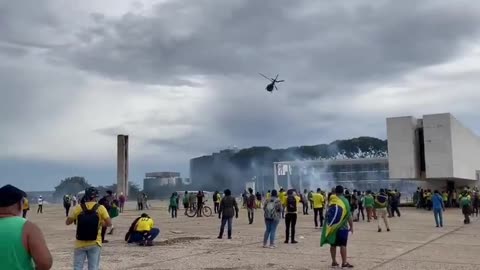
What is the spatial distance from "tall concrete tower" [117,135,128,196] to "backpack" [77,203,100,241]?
46.8 metres

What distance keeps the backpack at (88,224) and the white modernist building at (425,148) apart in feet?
137

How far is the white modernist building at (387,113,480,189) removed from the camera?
44.7 meters

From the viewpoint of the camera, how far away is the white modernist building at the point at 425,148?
147 ft

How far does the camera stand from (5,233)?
3701mm

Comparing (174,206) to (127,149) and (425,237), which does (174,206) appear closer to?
(425,237)

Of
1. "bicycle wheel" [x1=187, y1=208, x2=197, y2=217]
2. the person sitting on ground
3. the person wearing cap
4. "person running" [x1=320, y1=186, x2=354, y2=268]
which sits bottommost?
"bicycle wheel" [x1=187, y1=208, x2=197, y2=217]

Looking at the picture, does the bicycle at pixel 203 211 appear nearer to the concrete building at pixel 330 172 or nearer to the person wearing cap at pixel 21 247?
the person wearing cap at pixel 21 247

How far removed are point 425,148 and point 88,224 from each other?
41995 mm

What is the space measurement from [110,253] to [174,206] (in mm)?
16455

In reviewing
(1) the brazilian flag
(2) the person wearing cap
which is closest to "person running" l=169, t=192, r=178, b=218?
(1) the brazilian flag

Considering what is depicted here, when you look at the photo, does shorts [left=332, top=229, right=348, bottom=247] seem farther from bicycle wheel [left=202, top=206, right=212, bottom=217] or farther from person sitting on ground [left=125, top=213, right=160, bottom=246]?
bicycle wheel [left=202, top=206, right=212, bottom=217]

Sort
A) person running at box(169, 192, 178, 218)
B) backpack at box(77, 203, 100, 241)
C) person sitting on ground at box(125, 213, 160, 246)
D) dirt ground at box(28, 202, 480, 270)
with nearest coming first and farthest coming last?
1. backpack at box(77, 203, 100, 241)
2. dirt ground at box(28, 202, 480, 270)
3. person sitting on ground at box(125, 213, 160, 246)
4. person running at box(169, 192, 178, 218)

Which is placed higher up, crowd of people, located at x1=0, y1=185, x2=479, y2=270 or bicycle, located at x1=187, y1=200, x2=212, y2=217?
crowd of people, located at x1=0, y1=185, x2=479, y2=270

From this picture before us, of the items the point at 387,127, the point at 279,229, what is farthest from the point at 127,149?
the point at 279,229
